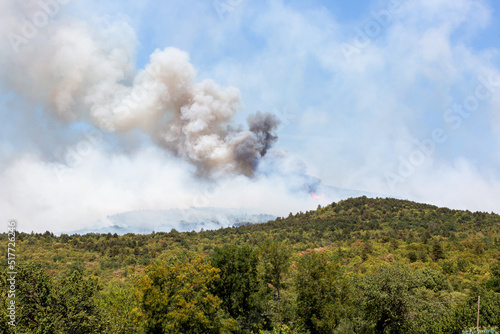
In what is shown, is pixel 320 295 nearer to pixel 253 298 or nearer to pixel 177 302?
pixel 253 298

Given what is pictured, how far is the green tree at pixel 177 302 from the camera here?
64.2 ft

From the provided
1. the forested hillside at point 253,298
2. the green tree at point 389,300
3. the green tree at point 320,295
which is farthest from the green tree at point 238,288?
the green tree at point 389,300

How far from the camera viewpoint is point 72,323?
61.5ft

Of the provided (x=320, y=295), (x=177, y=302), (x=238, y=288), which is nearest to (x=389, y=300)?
(x=320, y=295)

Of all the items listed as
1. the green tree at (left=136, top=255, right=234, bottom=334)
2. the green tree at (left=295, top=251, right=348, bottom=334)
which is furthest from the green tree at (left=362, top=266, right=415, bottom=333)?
the green tree at (left=136, top=255, right=234, bottom=334)

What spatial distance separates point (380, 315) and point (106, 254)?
68911 mm

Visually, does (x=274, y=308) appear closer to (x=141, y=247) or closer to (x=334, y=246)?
(x=334, y=246)

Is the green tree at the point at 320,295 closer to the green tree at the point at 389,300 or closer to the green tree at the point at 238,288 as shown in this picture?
the green tree at the point at 389,300

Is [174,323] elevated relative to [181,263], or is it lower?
lower

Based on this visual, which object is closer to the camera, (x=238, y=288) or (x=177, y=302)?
(x=177, y=302)

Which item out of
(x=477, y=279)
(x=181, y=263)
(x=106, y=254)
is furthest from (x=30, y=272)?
(x=106, y=254)

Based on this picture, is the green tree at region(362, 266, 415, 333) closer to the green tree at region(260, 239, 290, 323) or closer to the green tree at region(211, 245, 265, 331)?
the green tree at region(260, 239, 290, 323)

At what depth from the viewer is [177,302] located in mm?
19828

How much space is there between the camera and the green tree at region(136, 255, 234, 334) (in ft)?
64.2
